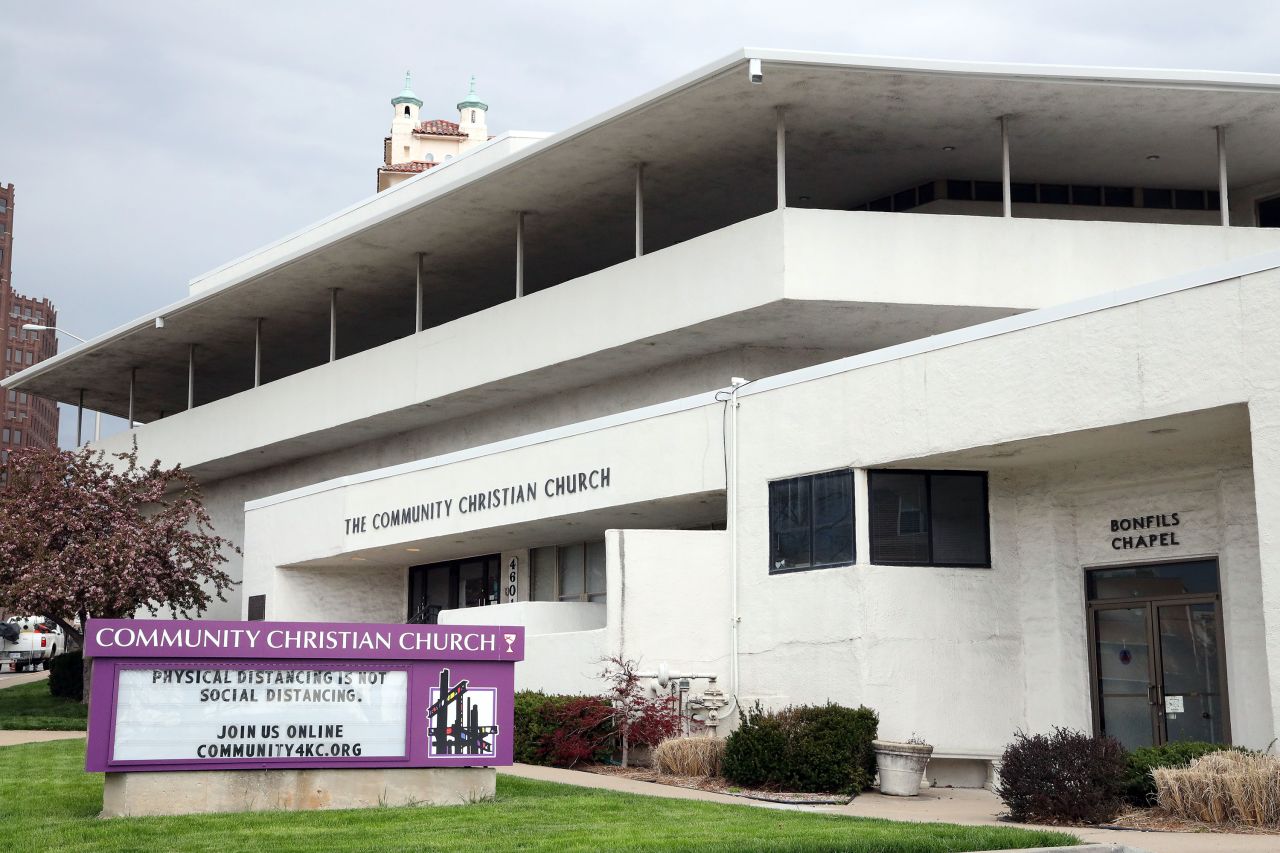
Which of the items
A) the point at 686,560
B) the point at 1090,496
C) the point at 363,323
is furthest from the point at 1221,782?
the point at 363,323

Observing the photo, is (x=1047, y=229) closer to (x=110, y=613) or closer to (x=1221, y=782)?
(x=1221, y=782)

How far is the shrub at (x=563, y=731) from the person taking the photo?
71.3ft

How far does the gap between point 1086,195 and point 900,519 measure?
43.3ft

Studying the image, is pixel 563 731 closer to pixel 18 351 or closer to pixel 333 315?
pixel 333 315

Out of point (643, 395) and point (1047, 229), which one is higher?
point (1047, 229)

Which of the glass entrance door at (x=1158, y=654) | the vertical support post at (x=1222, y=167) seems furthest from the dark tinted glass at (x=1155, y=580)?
the vertical support post at (x=1222, y=167)

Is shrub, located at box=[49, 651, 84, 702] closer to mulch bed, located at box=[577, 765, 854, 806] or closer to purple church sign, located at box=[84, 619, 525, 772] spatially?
mulch bed, located at box=[577, 765, 854, 806]

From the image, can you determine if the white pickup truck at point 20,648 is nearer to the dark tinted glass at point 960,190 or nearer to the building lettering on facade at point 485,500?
Answer: the building lettering on facade at point 485,500

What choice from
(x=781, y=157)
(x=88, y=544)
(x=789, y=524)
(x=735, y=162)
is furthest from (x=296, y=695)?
(x=88, y=544)

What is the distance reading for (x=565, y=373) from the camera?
31.5m

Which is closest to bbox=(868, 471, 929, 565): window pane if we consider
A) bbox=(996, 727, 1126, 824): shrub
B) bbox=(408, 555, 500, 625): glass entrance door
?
bbox=(996, 727, 1126, 824): shrub

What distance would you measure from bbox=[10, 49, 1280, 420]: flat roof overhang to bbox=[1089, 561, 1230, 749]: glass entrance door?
9582 millimetres

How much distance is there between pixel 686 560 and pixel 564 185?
10562 mm

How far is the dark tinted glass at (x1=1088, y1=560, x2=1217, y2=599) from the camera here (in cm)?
1891
